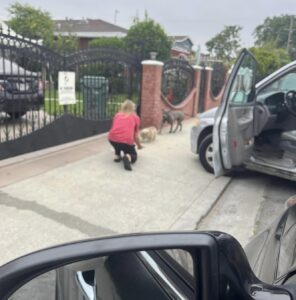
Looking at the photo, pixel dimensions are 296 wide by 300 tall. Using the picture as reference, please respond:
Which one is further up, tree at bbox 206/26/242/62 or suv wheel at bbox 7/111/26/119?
tree at bbox 206/26/242/62

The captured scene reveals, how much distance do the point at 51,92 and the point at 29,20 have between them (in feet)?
69.9

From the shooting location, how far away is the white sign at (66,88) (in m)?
7.46

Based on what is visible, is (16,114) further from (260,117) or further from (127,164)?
(260,117)

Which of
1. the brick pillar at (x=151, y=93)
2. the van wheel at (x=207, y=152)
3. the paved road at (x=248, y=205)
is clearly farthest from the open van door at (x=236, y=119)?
the brick pillar at (x=151, y=93)

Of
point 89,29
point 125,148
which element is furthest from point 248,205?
point 89,29

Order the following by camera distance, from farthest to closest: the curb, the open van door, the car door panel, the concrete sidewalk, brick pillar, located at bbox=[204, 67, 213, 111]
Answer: brick pillar, located at bbox=[204, 67, 213, 111]
the car door panel
the open van door
the curb
the concrete sidewalk

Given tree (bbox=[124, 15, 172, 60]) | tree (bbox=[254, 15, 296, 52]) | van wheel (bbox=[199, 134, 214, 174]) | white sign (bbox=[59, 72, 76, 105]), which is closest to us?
van wheel (bbox=[199, 134, 214, 174])

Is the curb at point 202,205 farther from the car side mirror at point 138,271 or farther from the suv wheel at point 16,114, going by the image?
the suv wheel at point 16,114

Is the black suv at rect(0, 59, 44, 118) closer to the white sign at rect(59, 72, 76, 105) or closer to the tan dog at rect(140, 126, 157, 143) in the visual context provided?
the white sign at rect(59, 72, 76, 105)

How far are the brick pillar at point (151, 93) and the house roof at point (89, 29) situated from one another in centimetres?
2523

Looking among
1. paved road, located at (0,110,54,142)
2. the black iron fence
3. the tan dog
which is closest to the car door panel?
the tan dog

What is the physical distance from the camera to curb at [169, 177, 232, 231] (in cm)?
453

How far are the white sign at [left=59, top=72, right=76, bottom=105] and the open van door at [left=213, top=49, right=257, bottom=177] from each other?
10.8 feet

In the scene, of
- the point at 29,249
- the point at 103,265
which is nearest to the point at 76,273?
the point at 103,265
